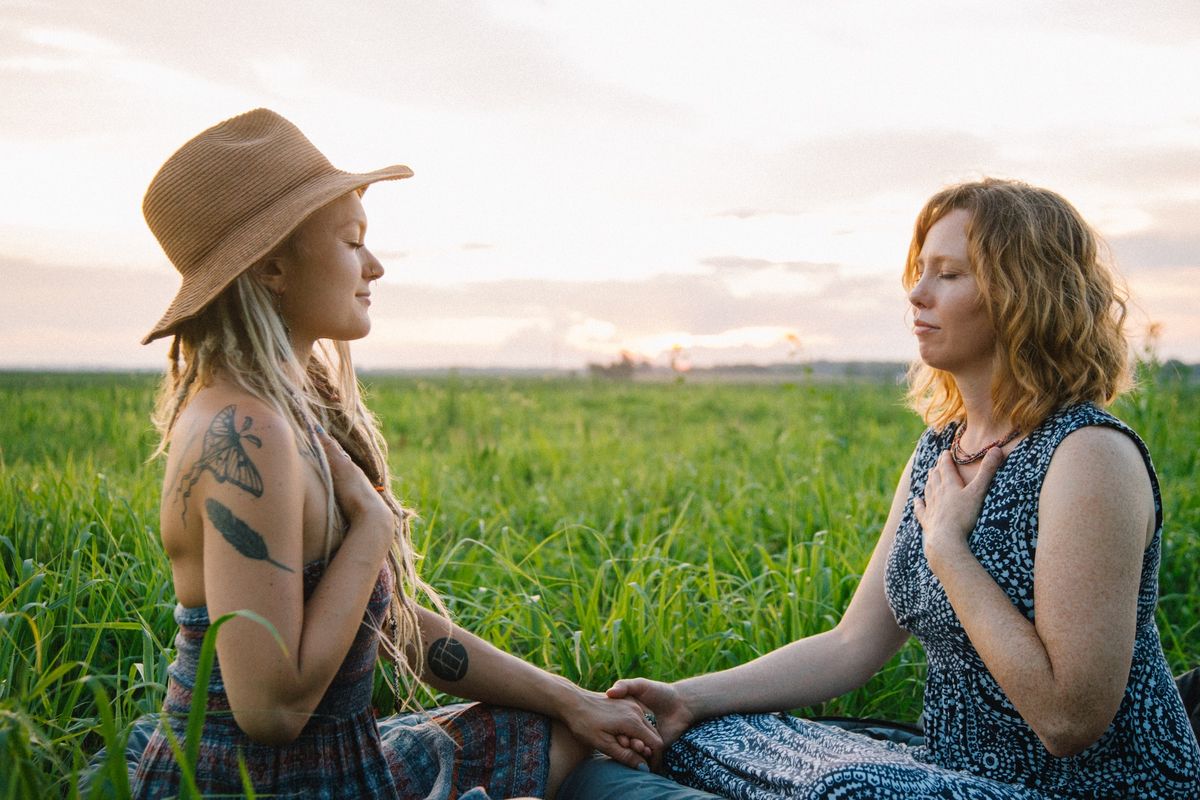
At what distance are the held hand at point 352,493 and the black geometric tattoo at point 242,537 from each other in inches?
7.9

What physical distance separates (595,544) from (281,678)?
10.4 ft

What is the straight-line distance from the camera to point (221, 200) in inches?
73.1

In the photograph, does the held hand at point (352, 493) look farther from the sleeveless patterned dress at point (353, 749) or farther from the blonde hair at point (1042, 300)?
the blonde hair at point (1042, 300)

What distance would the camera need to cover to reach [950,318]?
85.7 inches

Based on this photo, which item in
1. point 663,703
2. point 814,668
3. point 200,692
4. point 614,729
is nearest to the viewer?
point 200,692

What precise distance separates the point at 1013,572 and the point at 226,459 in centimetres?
155

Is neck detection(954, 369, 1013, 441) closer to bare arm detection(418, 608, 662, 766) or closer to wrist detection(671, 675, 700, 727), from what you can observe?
wrist detection(671, 675, 700, 727)

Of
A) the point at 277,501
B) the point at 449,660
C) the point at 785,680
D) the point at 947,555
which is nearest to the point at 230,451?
the point at 277,501

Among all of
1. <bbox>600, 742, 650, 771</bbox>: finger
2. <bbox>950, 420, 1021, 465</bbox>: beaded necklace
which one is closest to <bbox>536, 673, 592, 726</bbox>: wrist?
<bbox>600, 742, 650, 771</bbox>: finger

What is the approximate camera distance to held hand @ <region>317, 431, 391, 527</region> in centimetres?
177

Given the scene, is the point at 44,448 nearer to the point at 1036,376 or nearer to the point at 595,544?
the point at 595,544

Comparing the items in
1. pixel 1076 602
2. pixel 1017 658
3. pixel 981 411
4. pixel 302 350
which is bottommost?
pixel 1017 658

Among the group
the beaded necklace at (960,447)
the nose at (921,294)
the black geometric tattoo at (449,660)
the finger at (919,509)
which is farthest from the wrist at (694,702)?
the nose at (921,294)

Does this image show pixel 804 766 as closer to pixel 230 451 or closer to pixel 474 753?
pixel 474 753
